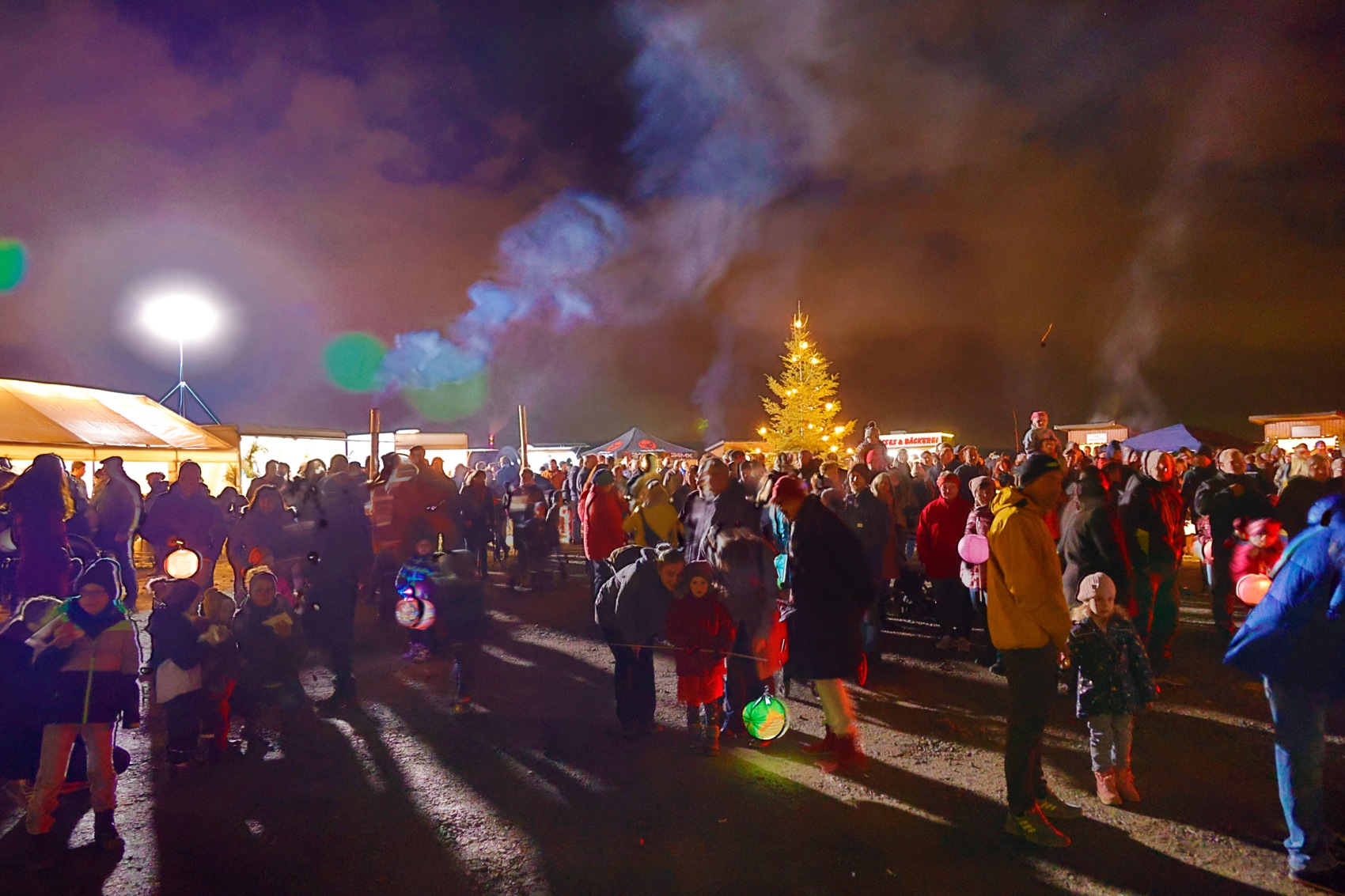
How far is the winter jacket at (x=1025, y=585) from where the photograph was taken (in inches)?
138

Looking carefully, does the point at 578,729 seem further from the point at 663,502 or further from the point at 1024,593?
the point at 1024,593

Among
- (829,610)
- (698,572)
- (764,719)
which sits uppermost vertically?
(698,572)

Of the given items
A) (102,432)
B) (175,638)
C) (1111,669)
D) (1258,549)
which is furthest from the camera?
(102,432)

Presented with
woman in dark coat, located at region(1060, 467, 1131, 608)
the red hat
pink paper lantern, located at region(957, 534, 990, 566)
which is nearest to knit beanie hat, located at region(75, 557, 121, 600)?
the red hat

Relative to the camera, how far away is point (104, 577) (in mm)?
3934

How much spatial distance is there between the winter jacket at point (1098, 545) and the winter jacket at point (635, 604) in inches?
119

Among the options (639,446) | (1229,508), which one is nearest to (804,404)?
(639,446)

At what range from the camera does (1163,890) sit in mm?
3121

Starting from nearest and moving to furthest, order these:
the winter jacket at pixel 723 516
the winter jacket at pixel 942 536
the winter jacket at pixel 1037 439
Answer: the winter jacket at pixel 723 516
the winter jacket at pixel 942 536
the winter jacket at pixel 1037 439

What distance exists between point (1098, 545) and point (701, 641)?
3.08 meters

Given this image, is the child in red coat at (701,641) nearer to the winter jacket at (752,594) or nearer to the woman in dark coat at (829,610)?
the winter jacket at (752,594)

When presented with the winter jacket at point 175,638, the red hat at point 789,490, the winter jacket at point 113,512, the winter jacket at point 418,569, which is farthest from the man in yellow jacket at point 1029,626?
the winter jacket at point 113,512

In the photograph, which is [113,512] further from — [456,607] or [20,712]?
[456,607]

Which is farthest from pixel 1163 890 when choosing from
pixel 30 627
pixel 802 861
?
pixel 30 627
